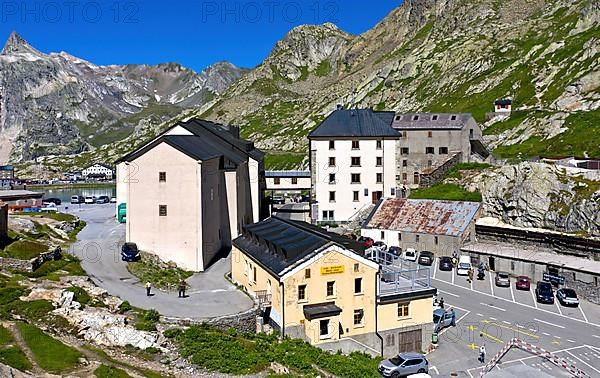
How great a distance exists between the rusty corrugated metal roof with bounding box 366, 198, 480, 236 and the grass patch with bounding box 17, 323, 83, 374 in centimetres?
4030

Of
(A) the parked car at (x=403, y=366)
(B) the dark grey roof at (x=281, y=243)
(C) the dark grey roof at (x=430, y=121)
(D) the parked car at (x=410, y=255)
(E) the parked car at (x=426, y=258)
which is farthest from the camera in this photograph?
(C) the dark grey roof at (x=430, y=121)

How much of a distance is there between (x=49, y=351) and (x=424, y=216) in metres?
43.8

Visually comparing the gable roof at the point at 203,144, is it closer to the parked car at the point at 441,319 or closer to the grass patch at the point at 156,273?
the grass patch at the point at 156,273

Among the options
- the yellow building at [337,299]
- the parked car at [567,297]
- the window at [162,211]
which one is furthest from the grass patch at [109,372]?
the parked car at [567,297]

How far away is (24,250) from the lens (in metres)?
38.5

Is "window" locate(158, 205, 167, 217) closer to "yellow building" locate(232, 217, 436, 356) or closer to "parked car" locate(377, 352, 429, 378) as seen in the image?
"yellow building" locate(232, 217, 436, 356)

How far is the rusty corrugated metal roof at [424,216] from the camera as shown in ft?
184

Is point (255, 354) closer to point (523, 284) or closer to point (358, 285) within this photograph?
point (358, 285)

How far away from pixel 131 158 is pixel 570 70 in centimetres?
10550

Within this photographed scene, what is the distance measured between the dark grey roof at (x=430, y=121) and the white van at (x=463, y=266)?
28.9 m

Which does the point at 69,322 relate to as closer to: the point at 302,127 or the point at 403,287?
the point at 403,287

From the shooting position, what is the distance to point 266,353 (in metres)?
27.5

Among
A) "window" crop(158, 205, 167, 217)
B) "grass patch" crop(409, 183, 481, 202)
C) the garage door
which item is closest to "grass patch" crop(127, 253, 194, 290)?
"window" crop(158, 205, 167, 217)

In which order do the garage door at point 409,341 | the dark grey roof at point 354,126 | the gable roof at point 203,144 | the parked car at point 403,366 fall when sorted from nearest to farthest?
the parked car at point 403,366
the garage door at point 409,341
the gable roof at point 203,144
the dark grey roof at point 354,126
